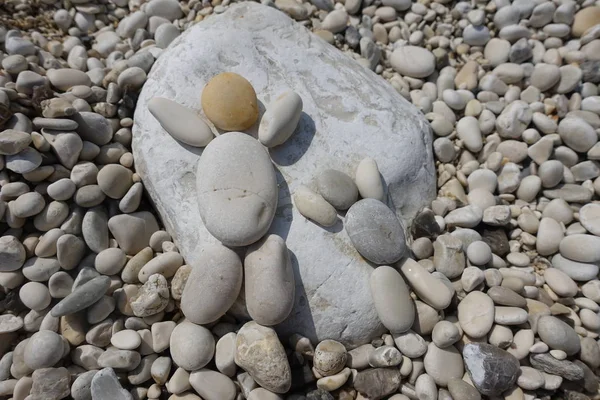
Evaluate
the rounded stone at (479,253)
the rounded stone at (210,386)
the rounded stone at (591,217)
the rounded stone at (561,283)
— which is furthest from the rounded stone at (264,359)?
the rounded stone at (591,217)

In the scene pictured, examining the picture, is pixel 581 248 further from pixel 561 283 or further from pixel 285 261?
pixel 285 261

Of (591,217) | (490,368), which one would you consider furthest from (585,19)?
(490,368)

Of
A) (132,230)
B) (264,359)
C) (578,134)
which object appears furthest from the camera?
(578,134)

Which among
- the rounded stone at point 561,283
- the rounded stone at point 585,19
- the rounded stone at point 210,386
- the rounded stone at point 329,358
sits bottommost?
the rounded stone at point 210,386

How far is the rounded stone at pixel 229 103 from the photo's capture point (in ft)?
5.63

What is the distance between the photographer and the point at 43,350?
1533 mm

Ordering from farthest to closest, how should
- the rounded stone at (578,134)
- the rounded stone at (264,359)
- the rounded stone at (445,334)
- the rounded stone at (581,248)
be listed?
the rounded stone at (578,134), the rounded stone at (581,248), the rounded stone at (445,334), the rounded stone at (264,359)

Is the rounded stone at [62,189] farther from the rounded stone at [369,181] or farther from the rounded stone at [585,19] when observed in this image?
the rounded stone at [585,19]

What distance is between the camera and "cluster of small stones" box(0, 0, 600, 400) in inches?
62.2

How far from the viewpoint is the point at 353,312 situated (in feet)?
5.46

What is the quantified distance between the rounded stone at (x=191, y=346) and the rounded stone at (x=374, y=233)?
2.31 feet

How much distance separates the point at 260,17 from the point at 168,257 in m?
1.30

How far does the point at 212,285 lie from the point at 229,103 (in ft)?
2.45

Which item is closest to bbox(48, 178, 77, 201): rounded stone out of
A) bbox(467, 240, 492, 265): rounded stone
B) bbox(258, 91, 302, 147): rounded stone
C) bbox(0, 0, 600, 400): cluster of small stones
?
bbox(0, 0, 600, 400): cluster of small stones
